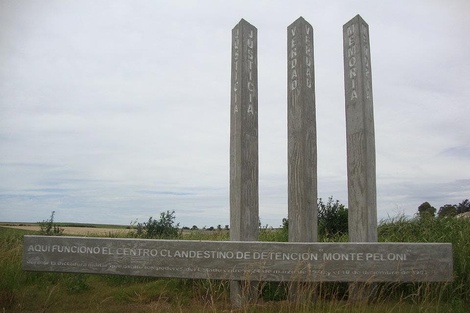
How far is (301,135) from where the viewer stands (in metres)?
6.91

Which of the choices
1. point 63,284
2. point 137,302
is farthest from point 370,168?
point 63,284

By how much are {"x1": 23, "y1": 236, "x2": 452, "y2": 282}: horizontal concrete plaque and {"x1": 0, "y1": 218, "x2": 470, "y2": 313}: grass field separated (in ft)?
0.90

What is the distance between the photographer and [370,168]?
268 inches

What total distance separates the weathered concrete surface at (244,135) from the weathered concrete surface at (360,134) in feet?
4.75

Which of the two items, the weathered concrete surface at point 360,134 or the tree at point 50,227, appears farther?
the tree at point 50,227

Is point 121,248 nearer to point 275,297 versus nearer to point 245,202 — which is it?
point 245,202

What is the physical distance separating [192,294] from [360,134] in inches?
142

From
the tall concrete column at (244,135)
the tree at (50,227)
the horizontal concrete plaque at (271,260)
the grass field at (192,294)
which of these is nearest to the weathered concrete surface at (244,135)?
the tall concrete column at (244,135)

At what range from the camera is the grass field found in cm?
568

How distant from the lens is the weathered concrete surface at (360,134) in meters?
6.69

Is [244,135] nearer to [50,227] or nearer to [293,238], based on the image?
[293,238]

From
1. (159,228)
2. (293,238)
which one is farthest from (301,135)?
(159,228)

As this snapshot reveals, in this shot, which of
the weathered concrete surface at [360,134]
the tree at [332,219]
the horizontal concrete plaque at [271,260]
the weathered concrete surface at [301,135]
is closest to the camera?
the horizontal concrete plaque at [271,260]

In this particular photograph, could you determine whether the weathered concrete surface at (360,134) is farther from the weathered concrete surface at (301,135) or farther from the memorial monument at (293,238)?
the weathered concrete surface at (301,135)
